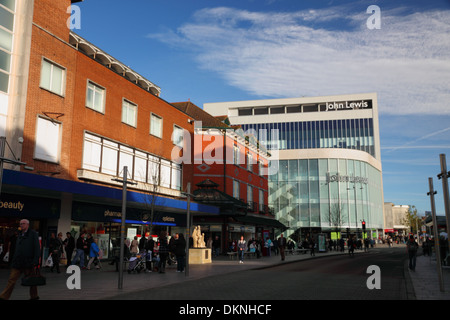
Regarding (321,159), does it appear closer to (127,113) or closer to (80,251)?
(127,113)

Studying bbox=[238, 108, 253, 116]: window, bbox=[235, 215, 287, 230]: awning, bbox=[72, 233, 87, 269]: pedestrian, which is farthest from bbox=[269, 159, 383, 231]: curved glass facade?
bbox=[72, 233, 87, 269]: pedestrian

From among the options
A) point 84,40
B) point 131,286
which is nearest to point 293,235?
point 84,40

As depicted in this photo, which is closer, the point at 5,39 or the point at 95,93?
the point at 5,39

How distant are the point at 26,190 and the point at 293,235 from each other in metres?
56.7

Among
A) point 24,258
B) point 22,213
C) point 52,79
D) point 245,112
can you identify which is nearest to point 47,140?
point 52,79

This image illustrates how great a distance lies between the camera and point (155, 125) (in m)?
28.6

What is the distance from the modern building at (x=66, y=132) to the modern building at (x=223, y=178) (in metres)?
5.51

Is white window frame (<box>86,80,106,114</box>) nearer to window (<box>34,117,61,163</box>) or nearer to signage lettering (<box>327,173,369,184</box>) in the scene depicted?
window (<box>34,117,61,163</box>)

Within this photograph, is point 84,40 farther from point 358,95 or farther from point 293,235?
point 358,95

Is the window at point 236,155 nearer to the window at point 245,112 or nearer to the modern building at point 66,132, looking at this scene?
the modern building at point 66,132

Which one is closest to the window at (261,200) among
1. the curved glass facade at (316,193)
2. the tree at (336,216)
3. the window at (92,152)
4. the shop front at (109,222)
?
the shop front at (109,222)

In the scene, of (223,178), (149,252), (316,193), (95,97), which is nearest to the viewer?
(149,252)

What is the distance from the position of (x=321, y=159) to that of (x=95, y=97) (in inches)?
2087
